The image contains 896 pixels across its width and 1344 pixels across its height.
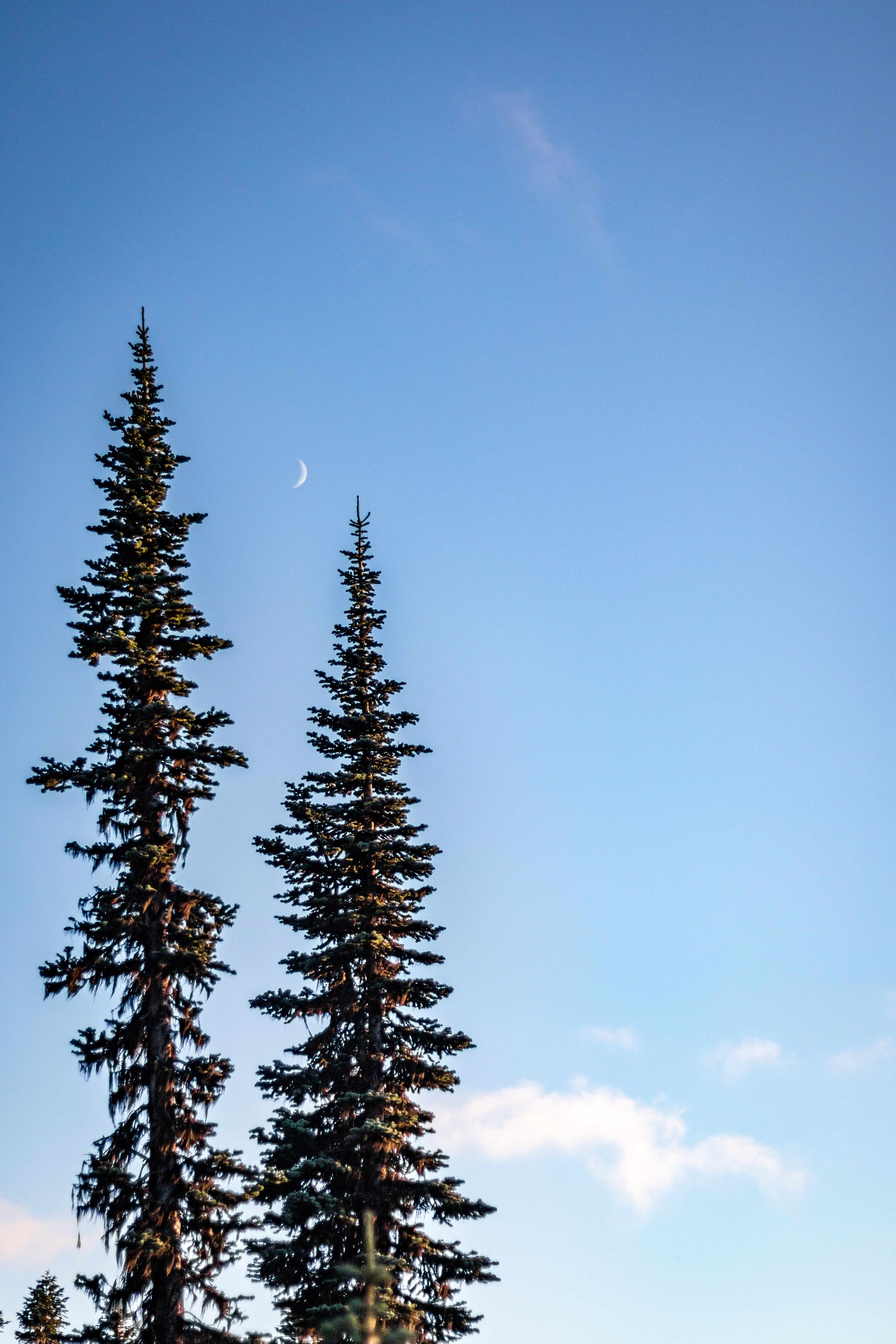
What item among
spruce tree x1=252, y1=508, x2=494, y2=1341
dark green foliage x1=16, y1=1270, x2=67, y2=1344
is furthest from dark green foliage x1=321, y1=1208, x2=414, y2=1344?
dark green foliage x1=16, y1=1270, x2=67, y2=1344

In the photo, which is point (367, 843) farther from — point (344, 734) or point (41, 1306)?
point (41, 1306)

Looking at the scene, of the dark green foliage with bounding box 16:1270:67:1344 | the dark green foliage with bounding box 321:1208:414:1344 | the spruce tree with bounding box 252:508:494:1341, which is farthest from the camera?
the dark green foliage with bounding box 16:1270:67:1344

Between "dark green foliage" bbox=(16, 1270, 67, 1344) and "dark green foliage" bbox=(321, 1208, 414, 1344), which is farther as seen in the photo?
"dark green foliage" bbox=(16, 1270, 67, 1344)

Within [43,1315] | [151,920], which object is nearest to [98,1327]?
[151,920]

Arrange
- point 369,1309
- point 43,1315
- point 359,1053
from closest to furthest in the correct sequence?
point 369,1309
point 359,1053
point 43,1315

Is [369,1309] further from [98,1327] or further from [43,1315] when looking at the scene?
[43,1315]

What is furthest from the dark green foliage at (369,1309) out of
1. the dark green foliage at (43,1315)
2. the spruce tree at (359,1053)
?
the dark green foliage at (43,1315)

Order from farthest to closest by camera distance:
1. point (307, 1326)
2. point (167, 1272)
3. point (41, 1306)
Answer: point (41, 1306) → point (307, 1326) → point (167, 1272)

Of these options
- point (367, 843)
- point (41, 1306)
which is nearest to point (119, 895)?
point (367, 843)

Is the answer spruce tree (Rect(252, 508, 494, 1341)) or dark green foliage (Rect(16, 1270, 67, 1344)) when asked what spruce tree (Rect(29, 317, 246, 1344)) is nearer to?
spruce tree (Rect(252, 508, 494, 1341))

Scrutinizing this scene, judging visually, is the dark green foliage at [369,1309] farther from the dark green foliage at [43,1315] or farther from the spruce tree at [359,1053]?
the dark green foliage at [43,1315]

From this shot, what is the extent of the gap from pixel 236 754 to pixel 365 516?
11693mm

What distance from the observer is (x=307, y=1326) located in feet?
72.4

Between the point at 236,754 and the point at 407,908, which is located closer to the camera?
the point at 236,754
